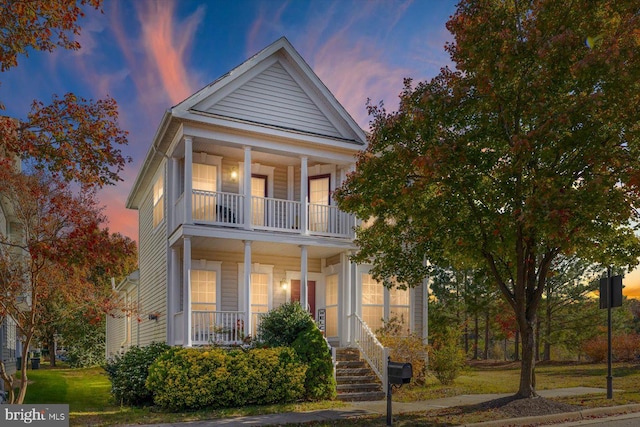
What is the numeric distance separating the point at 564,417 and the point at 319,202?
1042cm

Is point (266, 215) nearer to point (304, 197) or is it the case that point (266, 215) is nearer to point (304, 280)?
point (304, 197)

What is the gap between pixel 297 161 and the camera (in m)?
18.6

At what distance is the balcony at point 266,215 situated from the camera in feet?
53.5

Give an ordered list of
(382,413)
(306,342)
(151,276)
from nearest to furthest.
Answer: (382,413)
(306,342)
(151,276)

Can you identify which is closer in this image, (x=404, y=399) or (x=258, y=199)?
(x=404, y=399)

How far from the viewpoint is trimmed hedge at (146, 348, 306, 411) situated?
1205 centimetres

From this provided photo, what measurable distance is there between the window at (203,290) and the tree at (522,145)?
Answer: 638 cm

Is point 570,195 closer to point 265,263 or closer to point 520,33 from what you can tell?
point 520,33

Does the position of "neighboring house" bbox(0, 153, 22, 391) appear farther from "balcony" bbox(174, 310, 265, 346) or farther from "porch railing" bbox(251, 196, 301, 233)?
"porch railing" bbox(251, 196, 301, 233)

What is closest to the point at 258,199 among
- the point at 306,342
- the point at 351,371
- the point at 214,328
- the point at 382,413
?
the point at 214,328

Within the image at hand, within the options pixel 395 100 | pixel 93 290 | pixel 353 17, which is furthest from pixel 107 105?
pixel 353 17

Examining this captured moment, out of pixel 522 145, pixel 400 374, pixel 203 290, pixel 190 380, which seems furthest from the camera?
pixel 203 290

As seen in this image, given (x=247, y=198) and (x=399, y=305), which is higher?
(x=247, y=198)

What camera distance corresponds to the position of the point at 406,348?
Answer: 1628 cm
